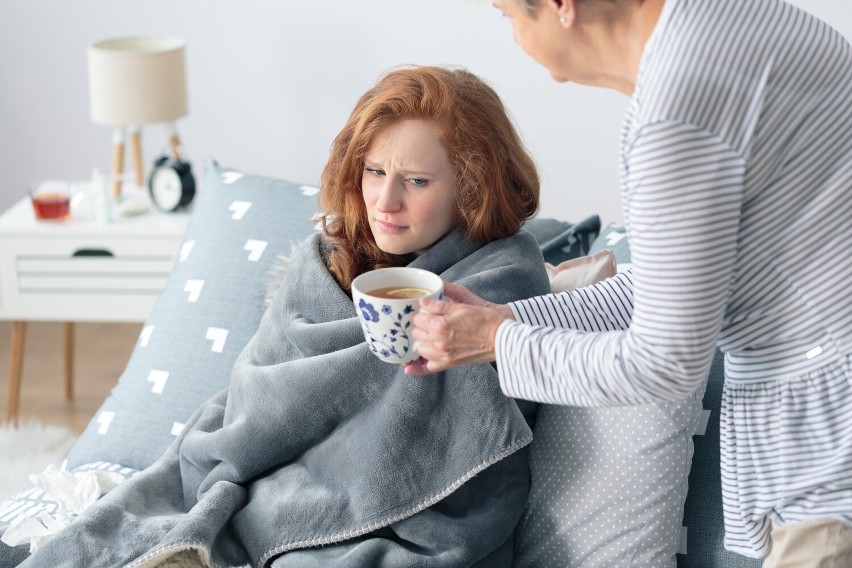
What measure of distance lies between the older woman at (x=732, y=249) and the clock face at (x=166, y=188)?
1.90 m

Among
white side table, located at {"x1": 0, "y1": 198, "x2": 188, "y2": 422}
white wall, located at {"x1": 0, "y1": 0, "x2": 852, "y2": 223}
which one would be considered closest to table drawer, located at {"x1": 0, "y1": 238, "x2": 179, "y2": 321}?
white side table, located at {"x1": 0, "y1": 198, "x2": 188, "y2": 422}

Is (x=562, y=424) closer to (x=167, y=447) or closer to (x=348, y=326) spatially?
(x=348, y=326)

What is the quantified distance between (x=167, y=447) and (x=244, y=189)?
0.59 meters

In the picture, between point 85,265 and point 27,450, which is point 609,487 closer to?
point 85,265

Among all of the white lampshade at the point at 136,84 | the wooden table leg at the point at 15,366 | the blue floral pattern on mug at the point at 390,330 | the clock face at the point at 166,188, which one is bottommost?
the wooden table leg at the point at 15,366

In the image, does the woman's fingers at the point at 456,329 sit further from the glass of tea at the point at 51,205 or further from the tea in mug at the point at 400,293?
the glass of tea at the point at 51,205

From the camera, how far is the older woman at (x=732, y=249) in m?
1.00

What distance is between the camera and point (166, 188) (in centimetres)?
295

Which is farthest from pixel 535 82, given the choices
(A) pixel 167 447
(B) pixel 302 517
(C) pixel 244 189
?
(B) pixel 302 517

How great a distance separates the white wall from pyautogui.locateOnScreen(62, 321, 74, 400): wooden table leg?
0.75 m

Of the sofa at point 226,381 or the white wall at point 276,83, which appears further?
the white wall at point 276,83

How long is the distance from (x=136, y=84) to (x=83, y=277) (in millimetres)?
554

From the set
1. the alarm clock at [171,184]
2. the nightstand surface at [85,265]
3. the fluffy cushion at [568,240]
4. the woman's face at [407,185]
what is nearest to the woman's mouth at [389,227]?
the woman's face at [407,185]

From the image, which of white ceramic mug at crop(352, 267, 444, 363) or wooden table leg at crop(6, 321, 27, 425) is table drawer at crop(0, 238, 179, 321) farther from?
white ceramic mug at crop(352, 267, 444, 363)
